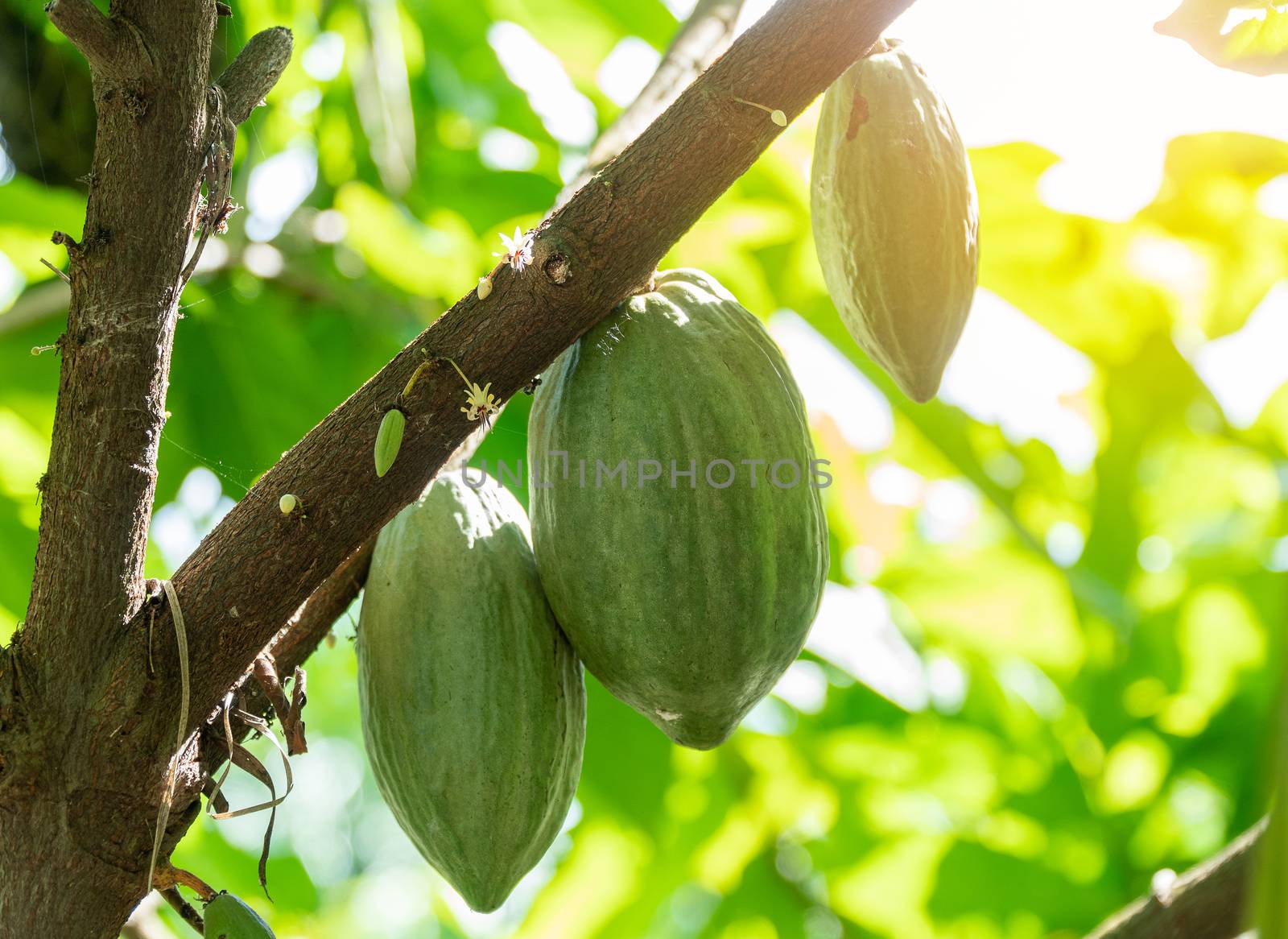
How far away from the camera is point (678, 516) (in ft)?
3.74

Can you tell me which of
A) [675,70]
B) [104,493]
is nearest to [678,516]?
[104,493]

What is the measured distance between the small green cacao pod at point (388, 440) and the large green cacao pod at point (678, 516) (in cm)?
22

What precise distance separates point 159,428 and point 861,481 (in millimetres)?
1424

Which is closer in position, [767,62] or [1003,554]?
[767,62]

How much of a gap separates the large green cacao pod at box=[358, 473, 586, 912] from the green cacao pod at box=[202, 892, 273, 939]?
0.21 m

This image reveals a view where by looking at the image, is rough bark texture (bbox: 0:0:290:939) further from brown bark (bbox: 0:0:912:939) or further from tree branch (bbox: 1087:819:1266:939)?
tree branch (bbox: 1087:819:1266:939)

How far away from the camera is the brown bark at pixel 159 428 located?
1.00 m

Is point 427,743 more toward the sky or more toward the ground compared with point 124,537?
more toward the ground

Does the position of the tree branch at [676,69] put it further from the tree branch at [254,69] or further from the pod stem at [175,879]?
the pod stem at [175,879]

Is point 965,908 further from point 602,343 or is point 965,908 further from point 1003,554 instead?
point 602,343

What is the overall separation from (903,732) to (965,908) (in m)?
0.34

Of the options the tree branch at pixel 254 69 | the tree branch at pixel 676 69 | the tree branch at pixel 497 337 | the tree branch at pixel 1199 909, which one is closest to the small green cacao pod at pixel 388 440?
the tree branch at pixel 497 337

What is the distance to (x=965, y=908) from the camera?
2.28 metres

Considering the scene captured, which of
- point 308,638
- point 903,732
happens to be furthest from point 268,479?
point 903,732
